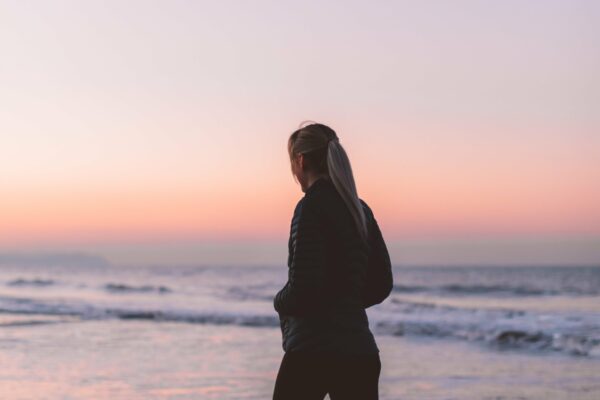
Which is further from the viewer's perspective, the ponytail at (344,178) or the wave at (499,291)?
the wave at (499,291)

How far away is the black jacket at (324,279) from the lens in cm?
260

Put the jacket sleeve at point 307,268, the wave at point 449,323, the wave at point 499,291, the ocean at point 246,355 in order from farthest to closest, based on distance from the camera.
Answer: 1. the wave at point 499,291
2. the wave at point 449,323
3. the ocean at point 246,355
4. the jacket sleeve at point 307,268

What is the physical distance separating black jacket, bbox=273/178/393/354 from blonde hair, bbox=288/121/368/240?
0.08 feet

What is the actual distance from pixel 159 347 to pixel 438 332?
498cm

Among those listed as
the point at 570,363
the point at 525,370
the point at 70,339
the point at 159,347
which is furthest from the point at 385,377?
the point at 70,339

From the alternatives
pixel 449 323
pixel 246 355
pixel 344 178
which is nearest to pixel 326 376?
pixel 344 178

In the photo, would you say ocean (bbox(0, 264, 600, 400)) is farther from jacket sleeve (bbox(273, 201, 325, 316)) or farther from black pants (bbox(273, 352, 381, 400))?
jacket sleeve (bbox(273, 201, 325, 316))

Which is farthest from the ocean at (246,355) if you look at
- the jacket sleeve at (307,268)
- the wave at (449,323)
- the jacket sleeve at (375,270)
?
the jacket sleeve at (307,268)

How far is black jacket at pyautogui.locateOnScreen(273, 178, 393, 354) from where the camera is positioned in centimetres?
260

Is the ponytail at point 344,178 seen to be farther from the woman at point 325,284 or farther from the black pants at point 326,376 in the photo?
the black pants at point 326,376

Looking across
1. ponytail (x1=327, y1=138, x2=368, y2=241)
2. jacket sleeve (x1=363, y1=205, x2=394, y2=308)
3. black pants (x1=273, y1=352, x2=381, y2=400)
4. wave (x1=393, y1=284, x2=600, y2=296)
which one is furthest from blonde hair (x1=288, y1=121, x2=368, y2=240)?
wave (x1=393, y1=284, x2=600, y2=296)

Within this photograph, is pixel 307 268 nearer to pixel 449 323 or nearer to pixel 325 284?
pixel 325 284

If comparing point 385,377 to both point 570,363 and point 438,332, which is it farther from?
point 438,332

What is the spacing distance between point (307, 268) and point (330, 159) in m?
0.32
